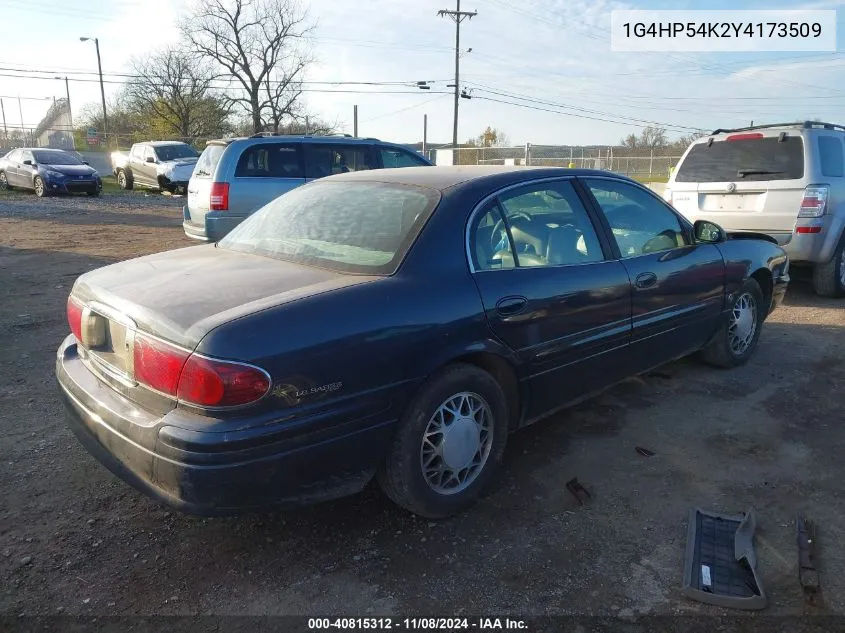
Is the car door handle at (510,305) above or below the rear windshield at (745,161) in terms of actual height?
below

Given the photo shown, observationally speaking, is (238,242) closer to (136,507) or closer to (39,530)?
(136,507)

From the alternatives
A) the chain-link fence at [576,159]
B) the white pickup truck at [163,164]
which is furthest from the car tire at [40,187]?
the chain-link fence at [576,159]

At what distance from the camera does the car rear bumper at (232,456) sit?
2.22m

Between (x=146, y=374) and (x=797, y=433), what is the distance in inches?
143

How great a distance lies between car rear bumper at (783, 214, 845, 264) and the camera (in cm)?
664

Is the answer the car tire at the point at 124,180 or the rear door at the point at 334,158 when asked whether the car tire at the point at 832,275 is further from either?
the car tire at the point at 124,180

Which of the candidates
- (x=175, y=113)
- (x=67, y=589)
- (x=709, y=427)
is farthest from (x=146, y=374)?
(x=175, y=113)

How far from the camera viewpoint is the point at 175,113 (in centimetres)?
4600

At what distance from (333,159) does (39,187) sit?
1501cm

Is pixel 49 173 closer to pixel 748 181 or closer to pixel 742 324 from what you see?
pixel 748 181

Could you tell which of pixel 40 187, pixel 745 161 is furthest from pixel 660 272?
pixel 40 187

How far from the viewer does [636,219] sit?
402 cm

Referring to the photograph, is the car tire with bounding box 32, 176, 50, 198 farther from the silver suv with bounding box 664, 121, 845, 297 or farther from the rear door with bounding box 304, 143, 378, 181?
the silver suv with bounding box 664, 121, 845, 297

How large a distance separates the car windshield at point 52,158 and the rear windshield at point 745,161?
63.3 ft
